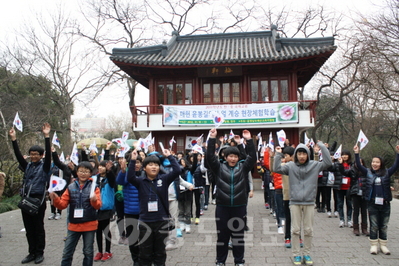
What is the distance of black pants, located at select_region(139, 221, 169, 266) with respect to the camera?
3865 millimetres

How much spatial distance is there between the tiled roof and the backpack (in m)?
11.4

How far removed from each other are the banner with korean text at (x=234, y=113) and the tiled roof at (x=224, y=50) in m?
2.28

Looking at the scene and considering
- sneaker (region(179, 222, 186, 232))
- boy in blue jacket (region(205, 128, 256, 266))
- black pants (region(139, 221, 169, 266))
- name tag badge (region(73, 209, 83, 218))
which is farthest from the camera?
sneaker (region(179, 222, 186, 232))

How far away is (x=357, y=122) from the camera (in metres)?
27.7

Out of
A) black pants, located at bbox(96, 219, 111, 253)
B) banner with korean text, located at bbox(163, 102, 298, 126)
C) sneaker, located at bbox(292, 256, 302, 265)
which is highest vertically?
banner with korean text, located at bbox(163, 102, 298, 126)

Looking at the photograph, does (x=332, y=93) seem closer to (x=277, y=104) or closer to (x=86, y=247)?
(x=277, y=104)

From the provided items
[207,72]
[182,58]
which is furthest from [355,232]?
[182,58]

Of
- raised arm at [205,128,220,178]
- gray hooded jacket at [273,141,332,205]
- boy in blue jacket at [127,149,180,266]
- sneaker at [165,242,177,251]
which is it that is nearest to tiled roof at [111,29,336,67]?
gray hooded jacket at [273,141,332,205]

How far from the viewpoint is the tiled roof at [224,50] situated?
15445mm

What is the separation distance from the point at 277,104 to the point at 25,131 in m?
14.8

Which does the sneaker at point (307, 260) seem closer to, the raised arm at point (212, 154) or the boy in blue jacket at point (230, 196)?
the boy in blue jacket at point (230, 196)

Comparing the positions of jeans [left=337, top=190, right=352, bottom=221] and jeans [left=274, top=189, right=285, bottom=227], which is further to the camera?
jeans [left=337, top=190, right=352, bottom=221]

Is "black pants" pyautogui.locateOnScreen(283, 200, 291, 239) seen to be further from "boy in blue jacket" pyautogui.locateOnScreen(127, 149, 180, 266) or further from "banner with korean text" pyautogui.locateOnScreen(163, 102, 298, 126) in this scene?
"banner with korean text" pyautogui.locateOnScreen(163, 102, 298, 126)

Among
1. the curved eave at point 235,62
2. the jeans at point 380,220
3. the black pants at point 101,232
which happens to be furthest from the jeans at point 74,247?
the curved eave at point 235,62
